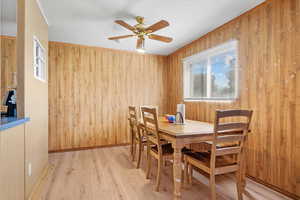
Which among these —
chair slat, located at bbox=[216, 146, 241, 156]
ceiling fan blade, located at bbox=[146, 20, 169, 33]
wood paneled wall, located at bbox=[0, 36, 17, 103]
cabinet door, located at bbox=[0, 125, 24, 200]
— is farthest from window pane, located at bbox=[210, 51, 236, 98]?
wood paneled wall, located at bbox=[0, 36, 17, 103]

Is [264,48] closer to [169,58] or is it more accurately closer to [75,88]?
[169,58]

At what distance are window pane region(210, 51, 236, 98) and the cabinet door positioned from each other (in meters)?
2.86

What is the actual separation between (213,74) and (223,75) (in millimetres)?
266

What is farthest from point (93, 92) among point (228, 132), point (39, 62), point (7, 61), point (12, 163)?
point (228, 132)

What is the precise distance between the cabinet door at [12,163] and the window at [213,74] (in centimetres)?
280

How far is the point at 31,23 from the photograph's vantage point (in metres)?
1.83

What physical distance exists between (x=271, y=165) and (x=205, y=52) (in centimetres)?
216

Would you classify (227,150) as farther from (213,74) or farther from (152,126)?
(213,74)

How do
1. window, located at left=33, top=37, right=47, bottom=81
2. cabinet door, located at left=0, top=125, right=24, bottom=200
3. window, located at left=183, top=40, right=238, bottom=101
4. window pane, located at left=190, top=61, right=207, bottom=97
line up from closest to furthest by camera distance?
cabinet door, located at left=0, top=125, right=24, bottom=200
window, located at left=33, top=37, right=47, bottom=81
window, located at left=183, top=40, right=238, bottom=101
window pane, located at left=190, top=61, right=207, bottom=97

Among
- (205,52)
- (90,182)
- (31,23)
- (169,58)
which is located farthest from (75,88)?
(205,52)

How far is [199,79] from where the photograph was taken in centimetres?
352

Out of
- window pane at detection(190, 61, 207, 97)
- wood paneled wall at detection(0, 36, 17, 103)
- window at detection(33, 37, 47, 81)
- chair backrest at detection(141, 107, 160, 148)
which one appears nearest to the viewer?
chair backrest at detection(141, 107, 160, 148)

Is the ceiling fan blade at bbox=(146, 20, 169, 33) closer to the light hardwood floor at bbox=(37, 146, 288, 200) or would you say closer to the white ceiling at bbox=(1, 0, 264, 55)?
the white ceiling at bbox=(1, 0, 264, 55)

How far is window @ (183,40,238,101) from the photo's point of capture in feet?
8.69
